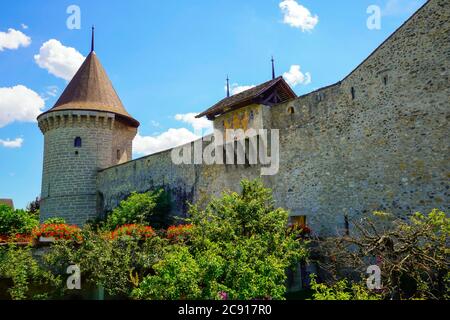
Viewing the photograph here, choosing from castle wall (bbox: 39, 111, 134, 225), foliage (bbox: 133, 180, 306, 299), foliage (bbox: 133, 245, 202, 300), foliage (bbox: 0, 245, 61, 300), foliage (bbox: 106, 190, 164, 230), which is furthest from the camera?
castle wall (bbox: 39, 111, 134, 225)

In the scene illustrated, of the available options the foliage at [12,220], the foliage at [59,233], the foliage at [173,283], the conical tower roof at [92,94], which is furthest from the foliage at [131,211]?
the foliage at [173,283]

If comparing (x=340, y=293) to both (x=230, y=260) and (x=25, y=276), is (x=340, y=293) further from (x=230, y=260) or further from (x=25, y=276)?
(x=25, y=276)

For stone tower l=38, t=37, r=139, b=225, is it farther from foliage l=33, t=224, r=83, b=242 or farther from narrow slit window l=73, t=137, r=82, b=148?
foliage l=33, t=224, r=83, b=242

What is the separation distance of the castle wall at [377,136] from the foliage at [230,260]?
1847 mm

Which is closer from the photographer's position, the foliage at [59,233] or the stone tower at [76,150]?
the foliage at [59,233]

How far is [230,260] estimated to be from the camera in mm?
6613

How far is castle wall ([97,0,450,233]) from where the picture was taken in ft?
32.7

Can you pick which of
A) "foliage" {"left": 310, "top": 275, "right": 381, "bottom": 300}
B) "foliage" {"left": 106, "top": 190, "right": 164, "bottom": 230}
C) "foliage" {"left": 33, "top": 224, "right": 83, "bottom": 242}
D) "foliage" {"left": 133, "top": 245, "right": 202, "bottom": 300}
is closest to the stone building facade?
"foliage" {"left": 33, "top": 224, "right": 83, "bottom": 242}

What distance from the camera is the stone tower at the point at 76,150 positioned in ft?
72.7

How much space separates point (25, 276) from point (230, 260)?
503 cm

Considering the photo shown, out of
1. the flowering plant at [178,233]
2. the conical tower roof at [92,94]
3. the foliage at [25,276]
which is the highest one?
the conical tower roof at [92,94]

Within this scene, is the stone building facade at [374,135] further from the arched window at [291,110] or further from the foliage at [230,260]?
the foliage at [230,260]

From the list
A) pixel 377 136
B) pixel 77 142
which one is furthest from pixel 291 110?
pixel 77 142
